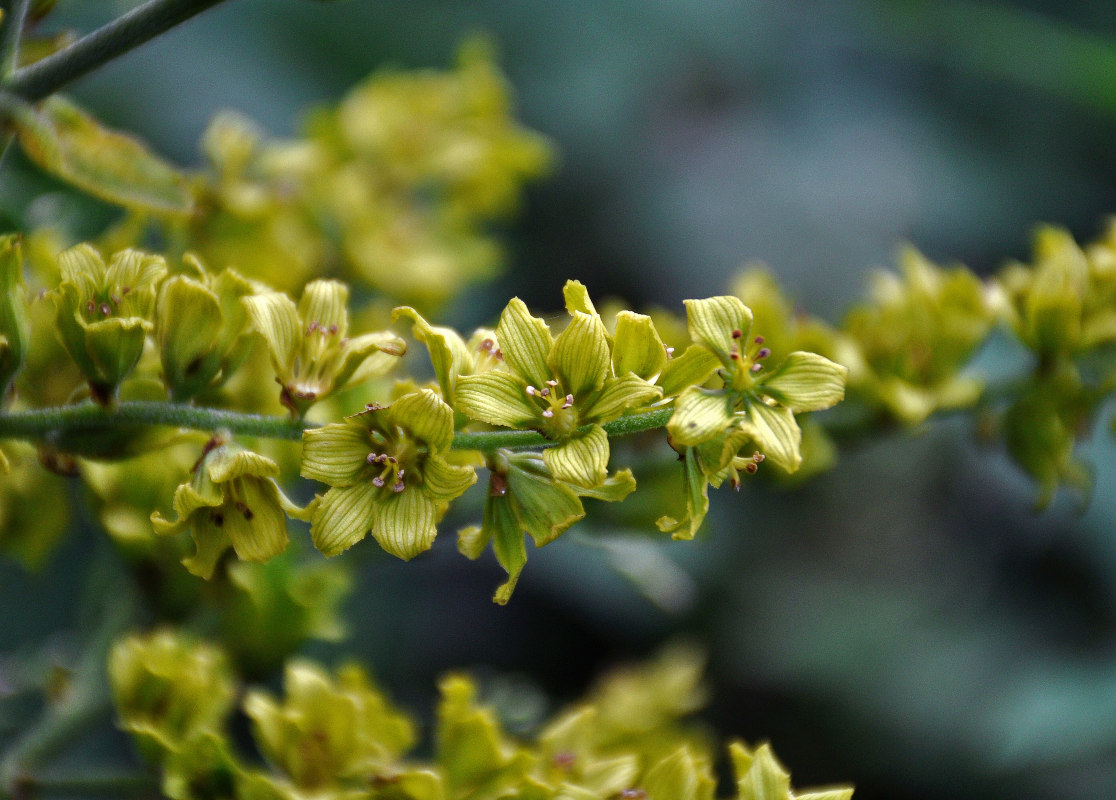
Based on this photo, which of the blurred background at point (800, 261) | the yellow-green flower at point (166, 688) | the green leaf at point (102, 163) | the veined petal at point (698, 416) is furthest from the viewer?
the blurred background at point (800, 261)

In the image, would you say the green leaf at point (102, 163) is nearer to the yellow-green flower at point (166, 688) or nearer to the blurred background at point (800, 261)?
the yellow-green flower at point (166, 688)

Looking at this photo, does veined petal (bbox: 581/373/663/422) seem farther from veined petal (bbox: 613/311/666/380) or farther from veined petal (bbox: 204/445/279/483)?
veined petal (bbox: 204/445/279/483)

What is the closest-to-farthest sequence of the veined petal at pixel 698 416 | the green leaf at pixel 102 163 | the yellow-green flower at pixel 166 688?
the veined petal at pixel 698 416 < the green leaf at pixel 102 163 < the yellow-green flower at pixel 166 688

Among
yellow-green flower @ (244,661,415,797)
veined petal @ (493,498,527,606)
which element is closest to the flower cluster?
yellow-green flower @ (244,661,415,797)

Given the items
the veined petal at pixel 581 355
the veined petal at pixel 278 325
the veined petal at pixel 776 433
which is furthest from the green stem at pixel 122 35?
the veined petal at pixel 776 433

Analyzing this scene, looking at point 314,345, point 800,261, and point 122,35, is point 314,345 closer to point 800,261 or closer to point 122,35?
point 122,35

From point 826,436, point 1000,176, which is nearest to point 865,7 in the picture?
point 1000,176
